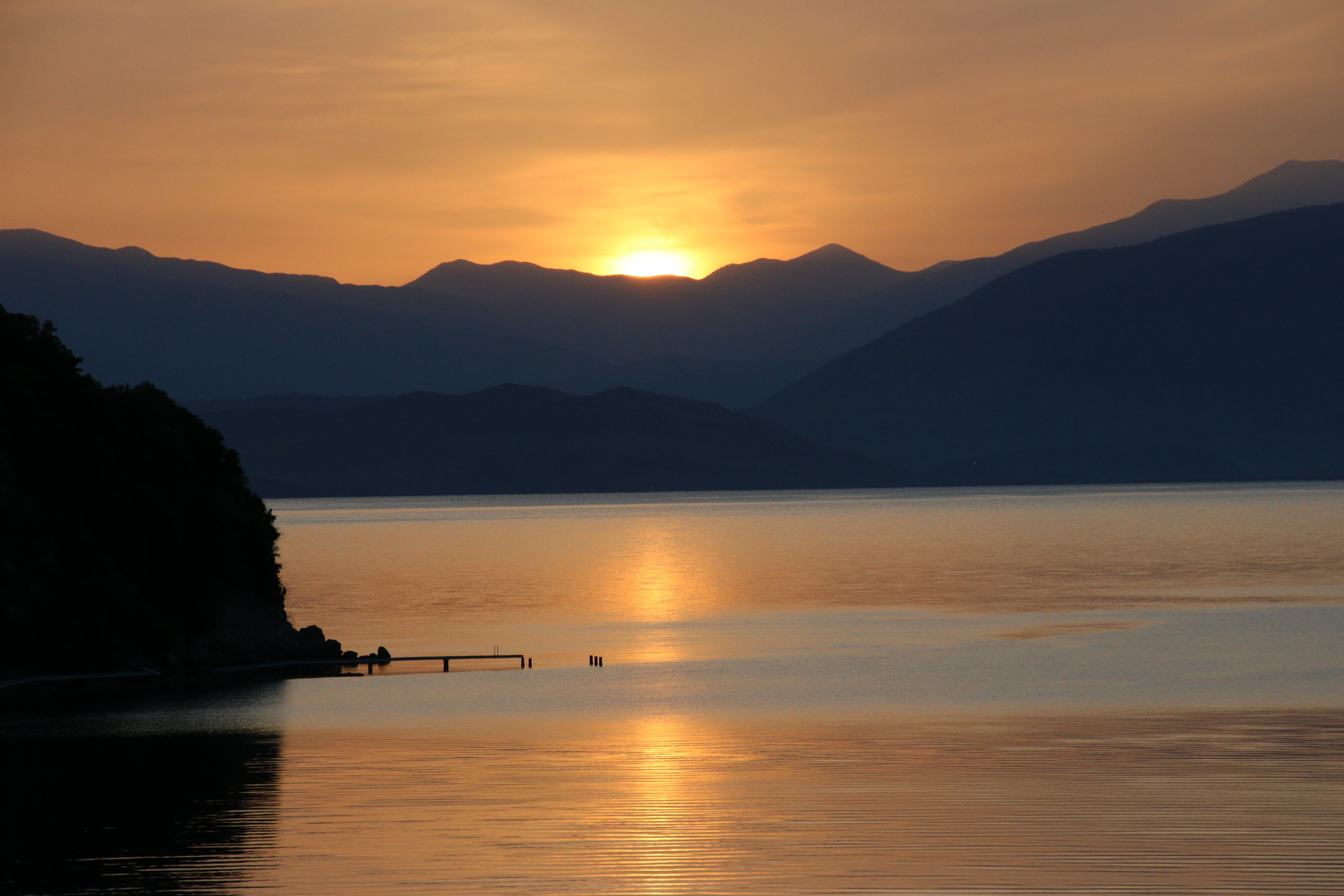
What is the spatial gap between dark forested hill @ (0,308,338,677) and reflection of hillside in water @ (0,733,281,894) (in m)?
15.7

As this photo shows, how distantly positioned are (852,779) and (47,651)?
35803mm

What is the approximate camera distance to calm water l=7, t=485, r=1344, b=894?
26484 mm

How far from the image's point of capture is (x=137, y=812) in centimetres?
3206

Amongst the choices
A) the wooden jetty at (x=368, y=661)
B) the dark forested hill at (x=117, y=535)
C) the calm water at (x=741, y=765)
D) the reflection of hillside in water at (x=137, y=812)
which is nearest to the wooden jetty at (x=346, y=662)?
the wooden jetty at (x=368, y=661)

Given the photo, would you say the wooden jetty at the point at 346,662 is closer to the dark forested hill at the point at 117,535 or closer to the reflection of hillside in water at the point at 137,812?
the dark forested hill at the point at 117,535

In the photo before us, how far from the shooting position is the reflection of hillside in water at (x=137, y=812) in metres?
26.3

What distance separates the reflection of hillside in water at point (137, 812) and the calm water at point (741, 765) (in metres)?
0.11

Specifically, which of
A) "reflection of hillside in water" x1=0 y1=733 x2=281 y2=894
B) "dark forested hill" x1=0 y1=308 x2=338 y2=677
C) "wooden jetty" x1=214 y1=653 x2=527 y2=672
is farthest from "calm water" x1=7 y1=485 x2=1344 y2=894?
"dark forested hill" x1=0 y1=308 x2=338 y2=677

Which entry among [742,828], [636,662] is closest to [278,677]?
Answer: [636,662]

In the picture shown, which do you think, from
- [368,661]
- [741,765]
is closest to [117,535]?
[368,661]

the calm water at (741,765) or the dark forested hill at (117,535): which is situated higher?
the dark forested hill at (117,535)

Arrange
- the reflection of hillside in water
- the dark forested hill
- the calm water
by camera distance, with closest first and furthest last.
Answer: the reflection of hillside in water
the calm water
the dark forested hill

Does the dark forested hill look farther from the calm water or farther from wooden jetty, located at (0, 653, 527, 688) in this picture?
the calm water

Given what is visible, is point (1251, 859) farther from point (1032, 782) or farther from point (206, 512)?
point (206, 512)
